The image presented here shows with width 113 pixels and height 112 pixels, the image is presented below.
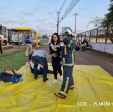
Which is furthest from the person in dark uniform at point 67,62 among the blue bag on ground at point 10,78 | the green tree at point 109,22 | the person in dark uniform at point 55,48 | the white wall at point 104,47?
the green tree at point 109,22

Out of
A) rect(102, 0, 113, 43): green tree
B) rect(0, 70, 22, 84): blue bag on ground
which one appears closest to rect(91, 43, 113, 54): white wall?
rect(102, 0, 113, 43): green tree

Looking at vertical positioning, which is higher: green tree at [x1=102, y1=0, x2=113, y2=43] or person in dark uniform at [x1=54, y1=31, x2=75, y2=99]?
green tree at [x1=102, y1=0, x2=113, y2=43]

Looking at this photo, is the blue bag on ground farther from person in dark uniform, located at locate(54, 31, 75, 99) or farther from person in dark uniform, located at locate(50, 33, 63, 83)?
person in dark uniform, located at locate(54, 31, 75, 99)

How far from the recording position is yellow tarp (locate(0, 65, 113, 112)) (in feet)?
15.7

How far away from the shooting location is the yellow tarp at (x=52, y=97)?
477 cm

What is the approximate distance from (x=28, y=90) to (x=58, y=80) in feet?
4.94

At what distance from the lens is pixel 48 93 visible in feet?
19.5

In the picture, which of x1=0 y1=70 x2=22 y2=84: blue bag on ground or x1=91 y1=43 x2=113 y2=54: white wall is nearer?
x1=0 y1=70 x2=22 y2=84: blue bag on ground

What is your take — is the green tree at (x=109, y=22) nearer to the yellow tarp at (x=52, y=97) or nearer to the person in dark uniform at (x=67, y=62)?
the yellow tarp at (x=52, y=97)

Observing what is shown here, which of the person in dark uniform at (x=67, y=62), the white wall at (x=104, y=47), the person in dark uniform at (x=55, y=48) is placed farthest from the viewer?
the white wall at (x=104, y=47)

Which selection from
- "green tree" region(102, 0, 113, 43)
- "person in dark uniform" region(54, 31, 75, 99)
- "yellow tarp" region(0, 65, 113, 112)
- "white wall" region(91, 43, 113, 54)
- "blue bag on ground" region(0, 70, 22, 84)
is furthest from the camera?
"green tree" region(102, 0, 113, 43)

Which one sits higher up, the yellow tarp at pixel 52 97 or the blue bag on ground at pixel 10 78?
the blue bag on ground at pixel 10 78

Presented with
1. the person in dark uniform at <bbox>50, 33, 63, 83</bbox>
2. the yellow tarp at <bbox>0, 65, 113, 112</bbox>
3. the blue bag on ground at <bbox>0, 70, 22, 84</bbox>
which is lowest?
the yellow tarp at <bbox>0, 65, 113, 112</bbox>

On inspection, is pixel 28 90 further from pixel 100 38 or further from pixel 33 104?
pixel 100 38
